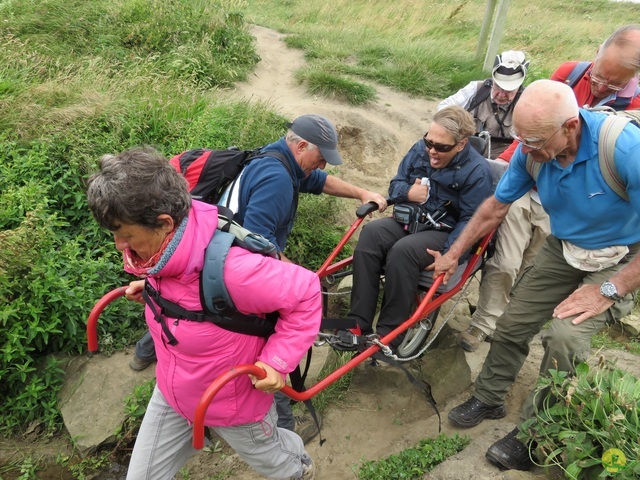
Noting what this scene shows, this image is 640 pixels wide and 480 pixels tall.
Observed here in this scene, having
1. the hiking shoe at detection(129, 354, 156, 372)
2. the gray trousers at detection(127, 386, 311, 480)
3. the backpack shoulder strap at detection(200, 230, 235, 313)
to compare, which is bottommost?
the hiking shoe at detection(129, 354, 156, 372)

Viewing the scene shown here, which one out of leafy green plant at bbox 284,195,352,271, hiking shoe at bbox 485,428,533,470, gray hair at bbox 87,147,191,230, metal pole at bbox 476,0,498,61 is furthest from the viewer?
metal pole at bbox 476,0,498,61

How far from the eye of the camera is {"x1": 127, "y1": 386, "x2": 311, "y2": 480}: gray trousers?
2.56 m

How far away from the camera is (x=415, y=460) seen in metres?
3.47

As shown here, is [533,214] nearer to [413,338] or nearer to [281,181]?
[413,338]

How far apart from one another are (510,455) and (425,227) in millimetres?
1641

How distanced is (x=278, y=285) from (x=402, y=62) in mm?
8100

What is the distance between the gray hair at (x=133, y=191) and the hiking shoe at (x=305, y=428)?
8.11ft

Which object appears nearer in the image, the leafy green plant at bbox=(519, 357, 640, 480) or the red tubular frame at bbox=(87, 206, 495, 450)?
the red tubular frame at bbox=(87, 206, 495, 450)

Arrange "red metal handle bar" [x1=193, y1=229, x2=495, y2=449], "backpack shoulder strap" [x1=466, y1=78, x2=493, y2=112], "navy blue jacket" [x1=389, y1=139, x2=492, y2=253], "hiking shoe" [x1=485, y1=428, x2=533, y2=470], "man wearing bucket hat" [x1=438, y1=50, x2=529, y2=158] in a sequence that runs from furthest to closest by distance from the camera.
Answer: "backpack shoulder strap" [x1=466, y1=78, x2=493, y2=112] < "man wearing bucket hat" [x1=438, y1=50, x2=529, y2=158] < "navy blue jacket" [x1=389, y1=139, x2=492, y2=253] < "hiking shoe" [x1=485, y1=428, x2=533, y2=470] < "red metal handle bar" [x1=193, y1=229, x2=495, y2=449]

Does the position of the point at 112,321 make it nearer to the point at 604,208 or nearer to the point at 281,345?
the point at 281,345

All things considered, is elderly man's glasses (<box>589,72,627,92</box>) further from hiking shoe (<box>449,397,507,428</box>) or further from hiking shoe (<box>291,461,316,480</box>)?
hiking shoe (<box>291,461,316,480</box>)

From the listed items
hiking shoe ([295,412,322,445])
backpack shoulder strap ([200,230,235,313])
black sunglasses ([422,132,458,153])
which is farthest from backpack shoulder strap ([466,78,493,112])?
backpack shoulder strap ([200,230,235,313])

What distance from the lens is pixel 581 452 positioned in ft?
8.38

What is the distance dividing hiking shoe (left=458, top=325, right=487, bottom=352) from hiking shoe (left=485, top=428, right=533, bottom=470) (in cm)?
121
